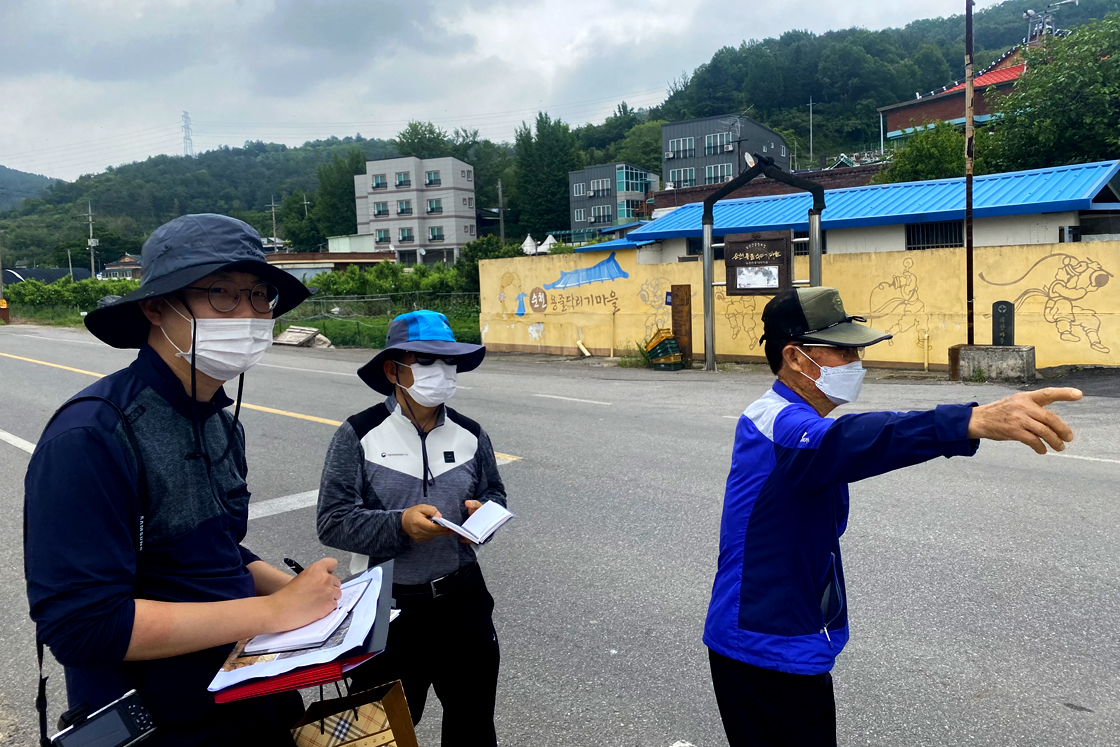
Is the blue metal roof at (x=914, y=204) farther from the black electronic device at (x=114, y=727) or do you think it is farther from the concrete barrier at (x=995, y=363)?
the black electronic device at (x=114, y=727)

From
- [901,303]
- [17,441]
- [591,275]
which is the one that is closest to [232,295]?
[17,441]

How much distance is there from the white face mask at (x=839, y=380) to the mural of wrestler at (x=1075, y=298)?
15435mm

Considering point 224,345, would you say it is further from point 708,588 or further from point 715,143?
point 715,143

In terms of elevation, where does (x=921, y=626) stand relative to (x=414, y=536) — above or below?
below

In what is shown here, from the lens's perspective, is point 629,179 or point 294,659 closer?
point 294,659

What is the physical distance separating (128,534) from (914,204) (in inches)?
905

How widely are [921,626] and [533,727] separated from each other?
227 centimetres

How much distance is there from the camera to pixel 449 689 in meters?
3.04

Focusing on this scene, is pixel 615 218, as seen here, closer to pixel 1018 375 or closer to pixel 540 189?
pixel 540 189

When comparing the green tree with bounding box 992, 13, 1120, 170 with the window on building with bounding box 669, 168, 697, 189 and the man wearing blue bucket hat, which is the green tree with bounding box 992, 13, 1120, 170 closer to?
the man wearing blue bucket hat

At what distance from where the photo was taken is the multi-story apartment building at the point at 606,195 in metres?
93.2

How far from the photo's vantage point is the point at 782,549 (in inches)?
91.1

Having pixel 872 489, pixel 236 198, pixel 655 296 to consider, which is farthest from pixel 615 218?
pixel 872 489

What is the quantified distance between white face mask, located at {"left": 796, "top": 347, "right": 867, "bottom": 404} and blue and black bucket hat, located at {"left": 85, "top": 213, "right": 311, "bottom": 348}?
1604mm
